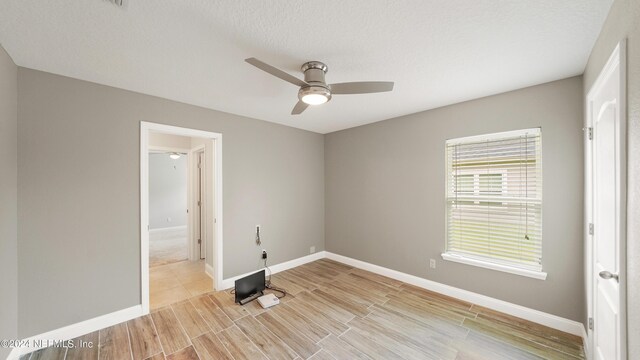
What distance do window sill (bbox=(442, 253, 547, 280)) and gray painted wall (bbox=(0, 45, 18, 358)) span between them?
4.23 m

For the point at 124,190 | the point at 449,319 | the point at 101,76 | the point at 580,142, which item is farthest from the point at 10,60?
the point at 580,142

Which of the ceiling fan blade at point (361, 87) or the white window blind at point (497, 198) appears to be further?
the white window blind at point (497, 198)

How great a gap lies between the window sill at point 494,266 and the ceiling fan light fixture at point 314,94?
8.41ft

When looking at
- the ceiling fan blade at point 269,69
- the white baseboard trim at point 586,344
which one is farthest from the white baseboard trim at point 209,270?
the white baseboard trim at point 586,344

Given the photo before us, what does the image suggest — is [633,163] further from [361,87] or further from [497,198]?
[497,198]

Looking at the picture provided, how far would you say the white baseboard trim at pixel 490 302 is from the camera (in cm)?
230

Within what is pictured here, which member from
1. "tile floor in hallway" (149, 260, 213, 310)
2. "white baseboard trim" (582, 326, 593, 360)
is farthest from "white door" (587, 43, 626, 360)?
"tile floor in hallway" (149, 260, 213, 310)

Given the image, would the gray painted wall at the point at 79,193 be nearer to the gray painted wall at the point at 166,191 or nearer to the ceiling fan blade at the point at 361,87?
the ceiling fan blade at the point at 361,87

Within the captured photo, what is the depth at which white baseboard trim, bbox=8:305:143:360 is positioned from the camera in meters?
2.05

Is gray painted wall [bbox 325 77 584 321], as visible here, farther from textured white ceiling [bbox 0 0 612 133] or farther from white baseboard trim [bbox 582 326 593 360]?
textured white ceiling [bbox 0 0 612 133]

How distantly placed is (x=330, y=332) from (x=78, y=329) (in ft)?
7.98

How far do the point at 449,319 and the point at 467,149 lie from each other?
79.1 inches

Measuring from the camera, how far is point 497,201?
108 inches

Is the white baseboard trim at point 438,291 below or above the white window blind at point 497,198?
below
